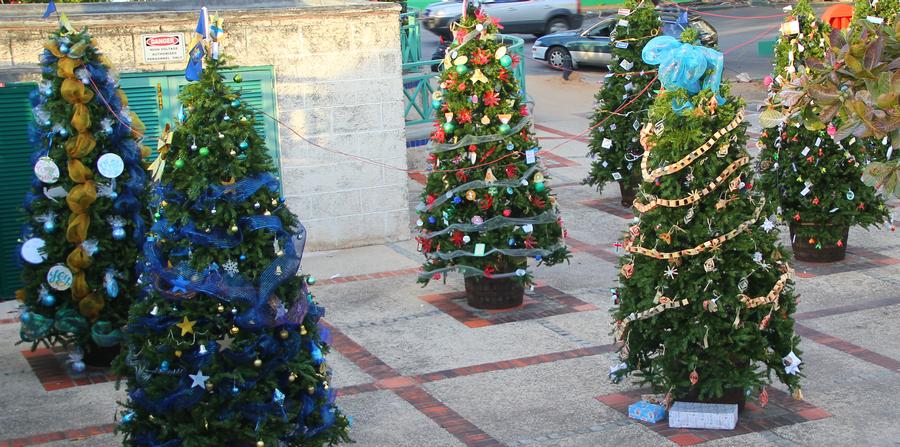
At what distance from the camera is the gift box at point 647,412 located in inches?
328

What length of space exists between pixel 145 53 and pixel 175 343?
591cm

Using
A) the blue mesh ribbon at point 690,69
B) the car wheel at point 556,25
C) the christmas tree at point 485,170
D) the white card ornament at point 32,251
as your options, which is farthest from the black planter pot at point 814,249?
the car wheel at point 556,25

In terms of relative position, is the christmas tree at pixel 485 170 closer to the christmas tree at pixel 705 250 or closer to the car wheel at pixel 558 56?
the christmas tree at pixel 705 250

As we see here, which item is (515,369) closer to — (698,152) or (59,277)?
(698,152)

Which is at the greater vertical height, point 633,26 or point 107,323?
point 633,26

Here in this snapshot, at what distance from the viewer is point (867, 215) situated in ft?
39.4

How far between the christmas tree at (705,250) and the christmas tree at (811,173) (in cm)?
375

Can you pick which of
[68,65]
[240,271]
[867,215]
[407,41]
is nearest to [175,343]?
[240,271]

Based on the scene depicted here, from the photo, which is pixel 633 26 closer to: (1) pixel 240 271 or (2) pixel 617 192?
(2) pixel 617 192

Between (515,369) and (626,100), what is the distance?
20.5ft

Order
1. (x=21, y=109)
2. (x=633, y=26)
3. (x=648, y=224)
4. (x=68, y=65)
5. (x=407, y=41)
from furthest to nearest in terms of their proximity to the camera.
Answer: (x=407, y=41) → (x=633, y=26) → (x=21, y=109) → (x=68, y=65) → (x=648, y=224)

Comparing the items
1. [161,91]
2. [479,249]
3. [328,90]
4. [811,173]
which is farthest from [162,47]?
[811,173]

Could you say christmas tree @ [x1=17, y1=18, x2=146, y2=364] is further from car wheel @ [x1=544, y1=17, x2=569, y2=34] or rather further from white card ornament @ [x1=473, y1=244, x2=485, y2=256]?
car wheel @ [x1=544, y1=17, x2=569, y2=34]

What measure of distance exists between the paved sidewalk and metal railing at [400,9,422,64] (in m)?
5.61
